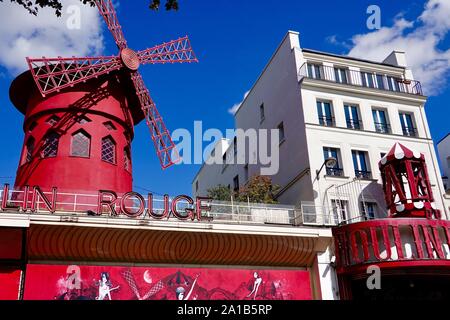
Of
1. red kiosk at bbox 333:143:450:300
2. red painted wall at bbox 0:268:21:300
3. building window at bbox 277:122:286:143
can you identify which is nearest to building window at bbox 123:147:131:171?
red painted wall at bbox 0:268:21:300

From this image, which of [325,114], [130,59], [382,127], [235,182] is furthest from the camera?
[235,182]

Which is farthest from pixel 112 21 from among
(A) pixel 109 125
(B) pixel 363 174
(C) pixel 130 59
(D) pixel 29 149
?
(B) pixel 363 174

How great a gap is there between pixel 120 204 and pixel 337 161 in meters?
7.25

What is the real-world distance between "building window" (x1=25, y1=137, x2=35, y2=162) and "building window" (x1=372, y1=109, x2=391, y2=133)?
35.7 feet

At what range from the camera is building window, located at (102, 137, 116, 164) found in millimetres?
13520

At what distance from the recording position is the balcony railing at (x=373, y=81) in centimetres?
1661

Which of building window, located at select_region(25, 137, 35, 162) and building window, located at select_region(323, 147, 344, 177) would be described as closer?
building window, located at select_region(25, 137, 35, 162)

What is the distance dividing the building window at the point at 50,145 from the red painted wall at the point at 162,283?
11.0ft

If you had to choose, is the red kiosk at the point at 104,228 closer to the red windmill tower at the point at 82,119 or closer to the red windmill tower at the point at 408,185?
the red windmill tower at the point at 82,119

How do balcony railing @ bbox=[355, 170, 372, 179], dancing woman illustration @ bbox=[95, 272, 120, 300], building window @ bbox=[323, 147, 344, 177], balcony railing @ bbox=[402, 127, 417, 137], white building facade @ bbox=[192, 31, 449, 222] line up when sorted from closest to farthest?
dancing woman illustration @ bbox=[95, 272, 120, 300]
white building facade @ bbox=[192, 31, 449, 222]
building window @ bbox=[323, 147, 344, 177]
balcony railing @ bbox=[355, 170, 372, 179]
balcony railing @ bbox=[402, 127, 417, 137]

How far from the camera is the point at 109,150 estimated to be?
45.0 feet

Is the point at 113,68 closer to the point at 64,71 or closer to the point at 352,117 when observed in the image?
the point at 64,71

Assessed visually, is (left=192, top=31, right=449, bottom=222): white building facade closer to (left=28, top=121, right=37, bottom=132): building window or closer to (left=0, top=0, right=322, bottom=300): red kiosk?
(left=0, top=0, right=322, bottom=300): red kiosk

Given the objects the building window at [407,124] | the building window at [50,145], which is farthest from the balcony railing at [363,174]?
the building window at [50,145]
